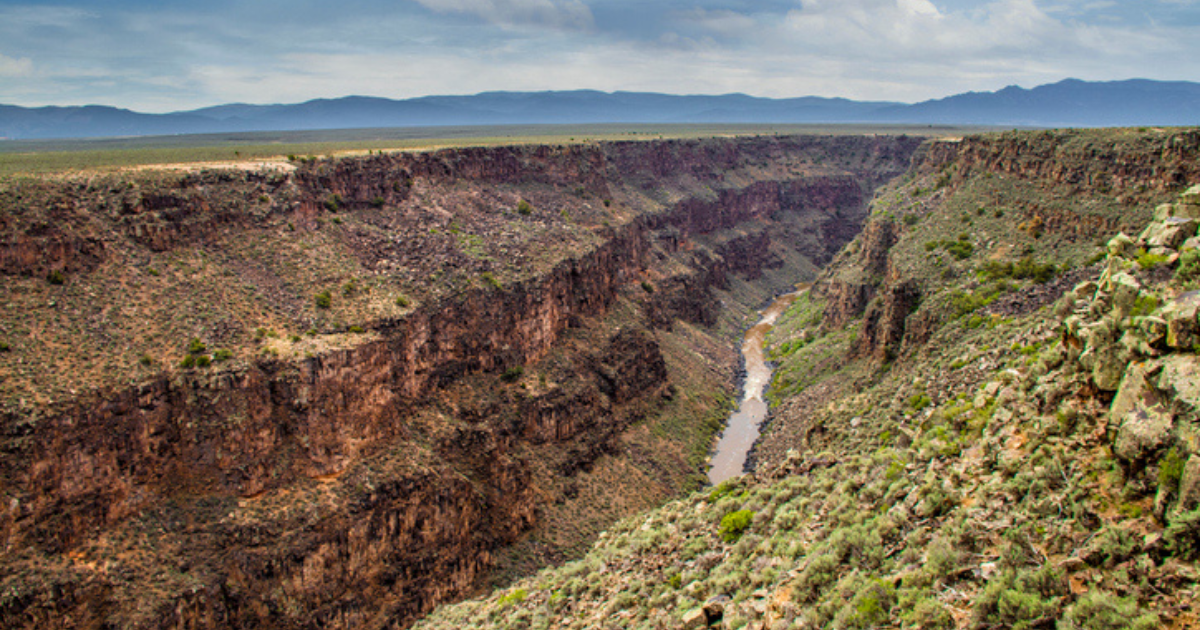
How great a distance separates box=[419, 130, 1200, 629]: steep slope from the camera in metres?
15.0

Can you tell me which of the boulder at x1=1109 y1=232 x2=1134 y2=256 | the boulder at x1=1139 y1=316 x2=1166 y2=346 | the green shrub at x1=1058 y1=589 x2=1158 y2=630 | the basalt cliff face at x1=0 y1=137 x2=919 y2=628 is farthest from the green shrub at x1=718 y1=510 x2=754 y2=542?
the basalt cliff face at x1=0 y1=137 x2=919 y2=628

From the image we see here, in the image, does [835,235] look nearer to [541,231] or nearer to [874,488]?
[541,231]

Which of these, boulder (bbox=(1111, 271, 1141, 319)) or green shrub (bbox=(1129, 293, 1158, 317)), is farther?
boulder (bbox=(1111, 271, 1141, 319))

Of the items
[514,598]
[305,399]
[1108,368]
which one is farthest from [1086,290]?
[305,399]

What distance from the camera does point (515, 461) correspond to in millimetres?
56031

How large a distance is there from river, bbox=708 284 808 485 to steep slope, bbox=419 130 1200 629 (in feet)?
69.1

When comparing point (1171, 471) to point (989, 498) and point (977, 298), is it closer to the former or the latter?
point (989, 498)

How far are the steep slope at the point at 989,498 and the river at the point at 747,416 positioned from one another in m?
21.1

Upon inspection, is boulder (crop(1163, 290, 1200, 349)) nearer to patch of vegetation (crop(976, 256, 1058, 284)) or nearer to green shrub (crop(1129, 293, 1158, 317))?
green shrub (crop(1129, 293, 1158, 317))

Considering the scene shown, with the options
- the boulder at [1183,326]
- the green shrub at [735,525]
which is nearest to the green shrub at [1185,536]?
the boulder at [1183,326]

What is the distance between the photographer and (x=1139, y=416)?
1662cm

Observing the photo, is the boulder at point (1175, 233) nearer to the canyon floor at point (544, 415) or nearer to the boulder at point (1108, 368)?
the canyon floor at point (544, 415)

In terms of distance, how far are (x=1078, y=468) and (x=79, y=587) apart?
136 ft

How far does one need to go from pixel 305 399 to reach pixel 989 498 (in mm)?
38216
